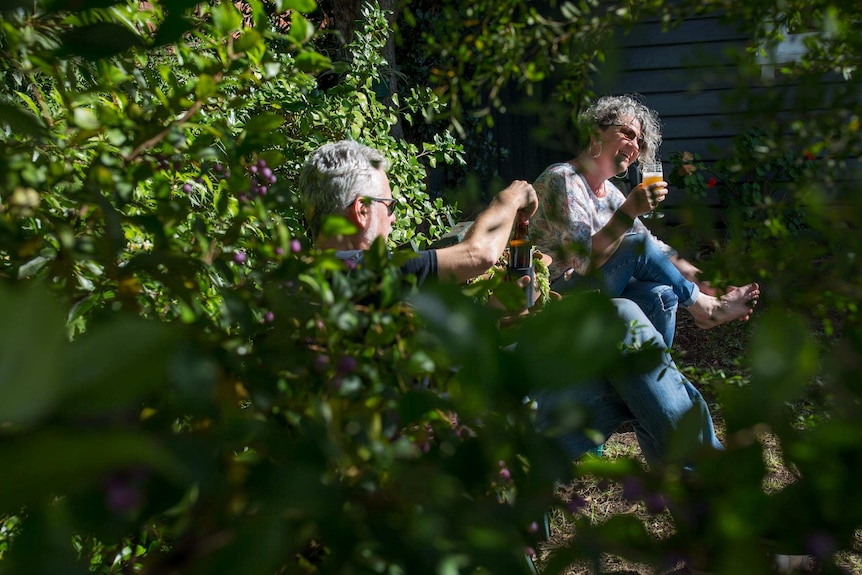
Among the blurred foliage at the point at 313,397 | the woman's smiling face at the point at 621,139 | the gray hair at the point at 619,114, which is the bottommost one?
the woman's smiling face at the point at 621,139

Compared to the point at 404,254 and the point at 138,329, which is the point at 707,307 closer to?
the point at 404,254

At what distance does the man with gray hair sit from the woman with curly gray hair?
1.18 feet

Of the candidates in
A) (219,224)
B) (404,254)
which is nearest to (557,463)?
(404,254)

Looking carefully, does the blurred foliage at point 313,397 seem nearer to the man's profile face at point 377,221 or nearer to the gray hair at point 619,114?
the man's profile face at point 377,221

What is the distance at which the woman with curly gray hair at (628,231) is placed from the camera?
316 cm

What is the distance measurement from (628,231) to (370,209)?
1215mm

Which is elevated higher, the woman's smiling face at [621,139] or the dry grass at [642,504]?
the woman's smiling face at [621,139]

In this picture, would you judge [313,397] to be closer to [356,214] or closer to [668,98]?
[356,214]

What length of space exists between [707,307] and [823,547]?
3.22 m

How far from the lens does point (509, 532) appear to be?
0.46 meters

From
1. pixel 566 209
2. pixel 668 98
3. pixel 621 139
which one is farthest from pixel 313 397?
pixel 668 98

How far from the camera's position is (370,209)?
2586mm

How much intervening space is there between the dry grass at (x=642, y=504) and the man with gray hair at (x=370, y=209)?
2.29 feet

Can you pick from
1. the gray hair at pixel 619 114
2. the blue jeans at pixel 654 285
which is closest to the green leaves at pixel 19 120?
the blue jeans at pixel 654 285
